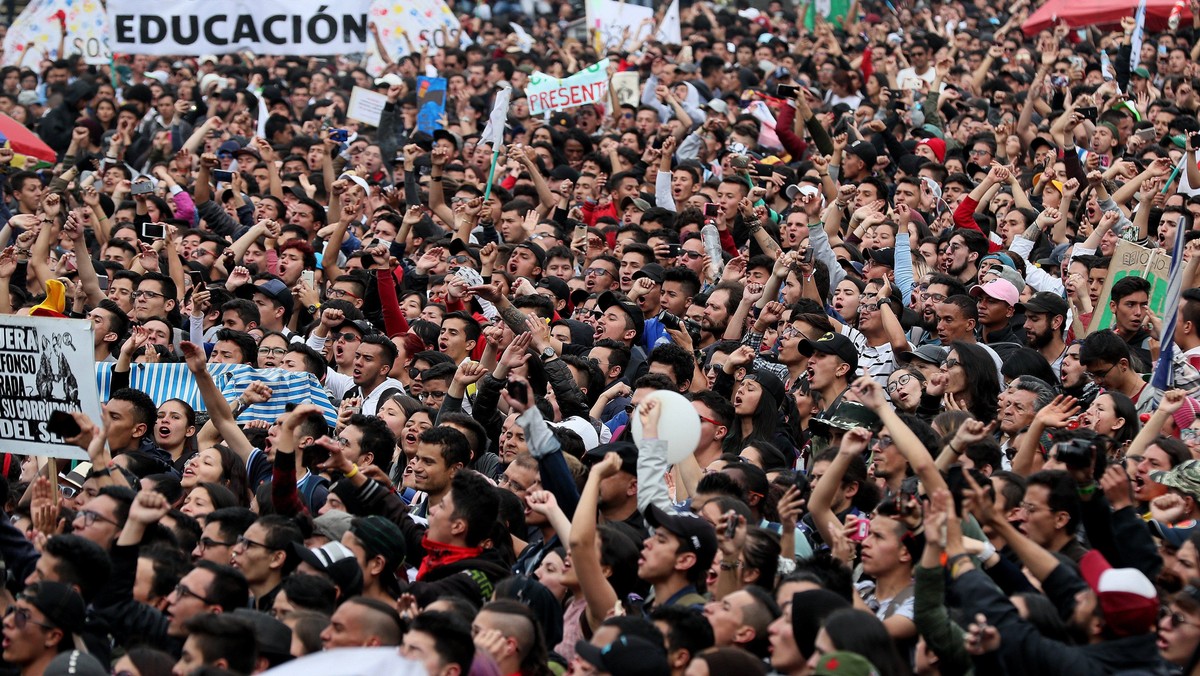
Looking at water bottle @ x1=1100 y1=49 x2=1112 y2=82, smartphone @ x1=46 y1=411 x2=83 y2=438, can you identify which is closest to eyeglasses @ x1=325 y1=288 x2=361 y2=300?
smartphone @ x1=46 y1=411 x2=83 y2=438

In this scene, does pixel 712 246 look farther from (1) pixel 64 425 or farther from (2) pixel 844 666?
(2) pixel 844 666

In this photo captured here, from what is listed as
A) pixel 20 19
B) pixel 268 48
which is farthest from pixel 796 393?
pixel 20 19

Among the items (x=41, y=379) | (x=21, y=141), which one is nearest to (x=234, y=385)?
(x=41, y=379)

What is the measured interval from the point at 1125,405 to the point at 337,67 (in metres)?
18.8

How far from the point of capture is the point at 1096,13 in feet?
67.5

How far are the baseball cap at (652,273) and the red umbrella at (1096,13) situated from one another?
11.1 meters

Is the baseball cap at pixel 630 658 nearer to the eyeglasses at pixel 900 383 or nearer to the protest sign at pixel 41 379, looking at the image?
the protest sign at pixel 41 379

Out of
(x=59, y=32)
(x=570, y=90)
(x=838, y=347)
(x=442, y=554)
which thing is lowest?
(x=59, y=32)

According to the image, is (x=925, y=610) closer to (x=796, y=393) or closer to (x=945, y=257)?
(x=796, y=393)

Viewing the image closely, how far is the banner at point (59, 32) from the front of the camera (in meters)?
21.1

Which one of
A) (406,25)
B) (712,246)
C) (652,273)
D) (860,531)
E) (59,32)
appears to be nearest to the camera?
(860,531)

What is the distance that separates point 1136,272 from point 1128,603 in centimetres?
492

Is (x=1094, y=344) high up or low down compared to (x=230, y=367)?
up

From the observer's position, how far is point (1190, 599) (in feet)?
17.0
